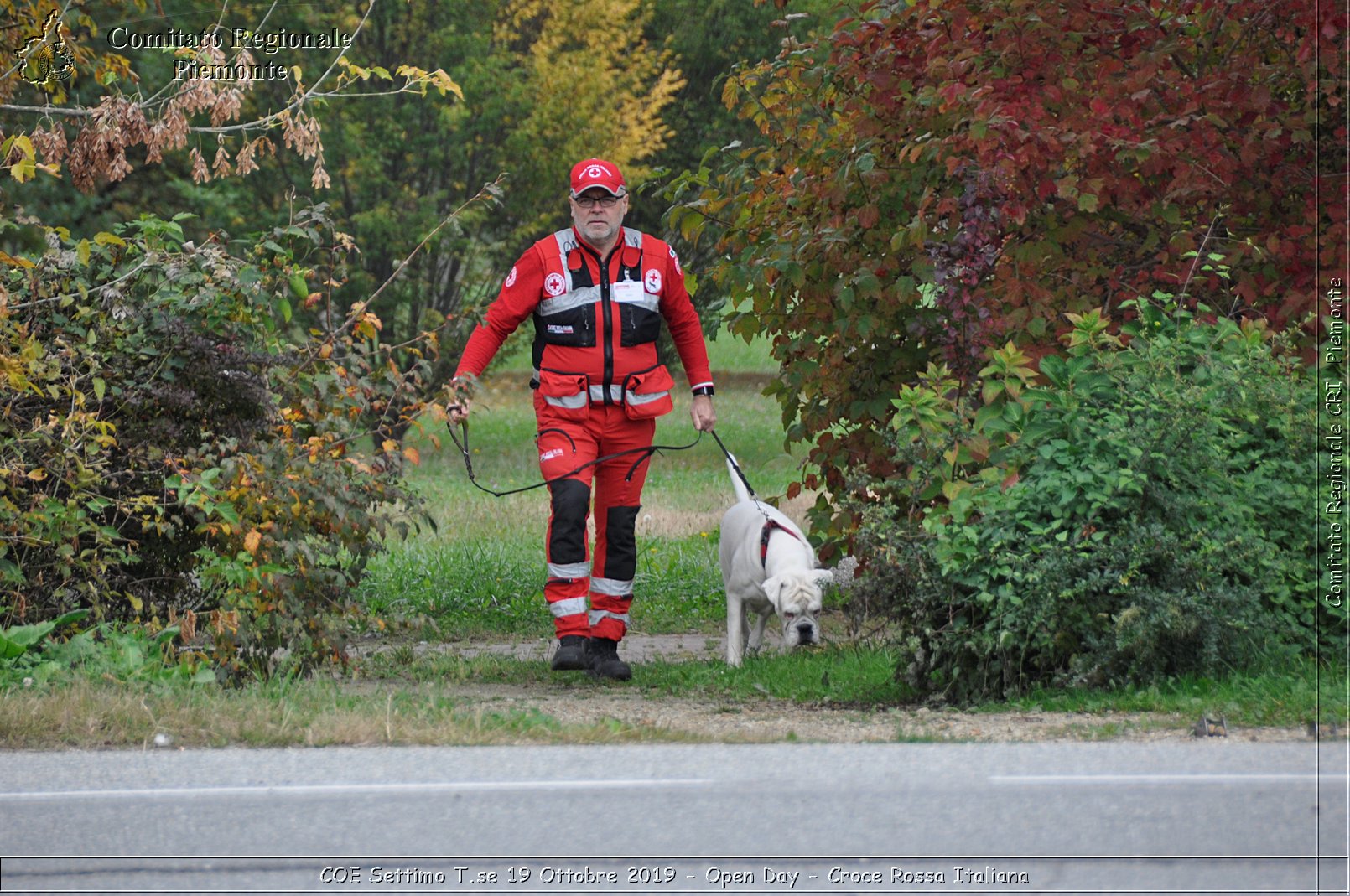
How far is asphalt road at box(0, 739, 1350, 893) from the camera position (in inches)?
163

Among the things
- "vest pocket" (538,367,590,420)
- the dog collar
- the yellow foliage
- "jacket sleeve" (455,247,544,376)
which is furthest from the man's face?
the yellow foliage

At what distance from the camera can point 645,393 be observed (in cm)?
789

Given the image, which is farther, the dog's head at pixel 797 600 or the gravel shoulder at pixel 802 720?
the dog's head at pixel 797 600

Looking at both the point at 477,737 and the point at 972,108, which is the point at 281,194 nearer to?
the point at 972,108

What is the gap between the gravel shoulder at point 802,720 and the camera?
5.48m

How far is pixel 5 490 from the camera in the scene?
7102mm

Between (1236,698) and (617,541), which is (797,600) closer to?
(617,541)

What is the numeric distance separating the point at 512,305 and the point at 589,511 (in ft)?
3.51

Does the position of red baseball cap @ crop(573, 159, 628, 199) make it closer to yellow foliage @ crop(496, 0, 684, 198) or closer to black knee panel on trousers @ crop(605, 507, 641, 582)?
black knee panel on trousers @ crop(605, 507, 641, 582)

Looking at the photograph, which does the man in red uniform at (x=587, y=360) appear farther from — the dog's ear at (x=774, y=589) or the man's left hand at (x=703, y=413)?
the dog's ear at (x=774, y=589)

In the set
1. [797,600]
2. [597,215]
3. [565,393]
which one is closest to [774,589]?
[797,600]

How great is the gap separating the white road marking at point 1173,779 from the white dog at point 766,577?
2854 millimetres

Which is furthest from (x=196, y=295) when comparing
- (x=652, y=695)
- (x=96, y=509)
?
(x=652, y=695)

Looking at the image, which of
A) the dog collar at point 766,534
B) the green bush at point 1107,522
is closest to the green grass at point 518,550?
the dog collar at point 766,534
